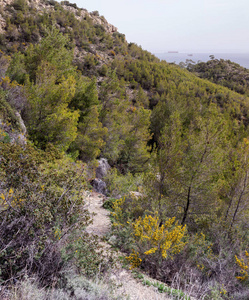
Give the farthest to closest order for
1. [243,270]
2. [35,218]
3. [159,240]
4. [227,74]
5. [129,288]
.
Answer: [227,74], [243,270], [159,240], [129,288], [35,218]

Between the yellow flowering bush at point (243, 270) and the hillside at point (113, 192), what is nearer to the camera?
the hillside at point (113, 192)

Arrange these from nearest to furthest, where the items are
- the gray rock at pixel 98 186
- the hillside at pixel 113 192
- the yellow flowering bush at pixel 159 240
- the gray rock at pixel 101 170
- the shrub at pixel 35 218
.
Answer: the shrub at pixel 35 218
the hillside at pixel 113 192
the yellow flowering bush at pixel 159 240
the gray rock at pixel 98 186
the gray rock at pixel 101 170

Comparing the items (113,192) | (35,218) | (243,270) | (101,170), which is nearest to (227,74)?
(101,170)

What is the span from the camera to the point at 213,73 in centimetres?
6009

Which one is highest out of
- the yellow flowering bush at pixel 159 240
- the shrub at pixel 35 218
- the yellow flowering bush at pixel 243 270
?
the shrub at pixel 35 218

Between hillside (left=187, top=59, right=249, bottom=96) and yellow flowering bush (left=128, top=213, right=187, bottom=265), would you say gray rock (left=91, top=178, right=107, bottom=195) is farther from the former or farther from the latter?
hillside (left=187, top=59, right=249, bottom=96)

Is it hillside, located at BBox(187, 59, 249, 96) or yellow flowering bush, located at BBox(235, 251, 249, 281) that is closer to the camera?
yellow flowering bush, located at BBox(235, 251, 249, 281)

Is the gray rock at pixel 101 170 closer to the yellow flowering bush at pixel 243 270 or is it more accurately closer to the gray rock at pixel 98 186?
the gray rock at pixel 98 186

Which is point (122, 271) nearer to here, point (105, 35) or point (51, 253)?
point (51, 253)

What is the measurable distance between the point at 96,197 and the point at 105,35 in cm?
4054

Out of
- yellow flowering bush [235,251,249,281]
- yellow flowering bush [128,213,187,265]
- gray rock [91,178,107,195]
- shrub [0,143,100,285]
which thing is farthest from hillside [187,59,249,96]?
shrub [0,143,100,285]

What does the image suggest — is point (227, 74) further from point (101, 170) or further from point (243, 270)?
point (243, 270)

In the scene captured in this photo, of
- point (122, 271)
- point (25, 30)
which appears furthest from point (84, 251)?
point (25, 30)

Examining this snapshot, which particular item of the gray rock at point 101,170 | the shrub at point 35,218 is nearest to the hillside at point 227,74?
the gray rock at point 101,170
